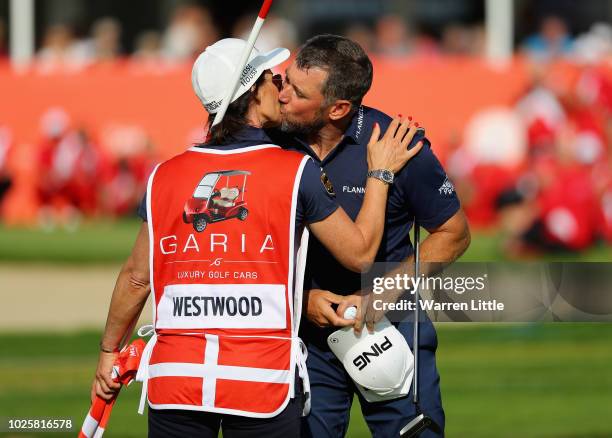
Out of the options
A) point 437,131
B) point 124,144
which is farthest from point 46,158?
point 437,131

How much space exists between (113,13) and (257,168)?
82.2 feet

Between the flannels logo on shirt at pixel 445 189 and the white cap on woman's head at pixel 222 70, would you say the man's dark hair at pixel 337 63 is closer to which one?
the white cap on woman's head at pixel 222 70

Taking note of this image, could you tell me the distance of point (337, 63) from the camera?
18.4 ft

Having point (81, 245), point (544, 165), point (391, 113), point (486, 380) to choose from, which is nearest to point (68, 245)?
point (81, 245)

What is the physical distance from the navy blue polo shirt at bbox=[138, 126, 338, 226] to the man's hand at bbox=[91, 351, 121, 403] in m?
0.69

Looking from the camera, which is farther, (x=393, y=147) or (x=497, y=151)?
(x=497, y=151)

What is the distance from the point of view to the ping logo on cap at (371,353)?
5.65 metres

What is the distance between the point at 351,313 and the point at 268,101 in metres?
0.96

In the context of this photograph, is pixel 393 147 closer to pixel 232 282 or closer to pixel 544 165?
pixel 232 282

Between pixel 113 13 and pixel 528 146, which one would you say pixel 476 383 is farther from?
pixel 113 13

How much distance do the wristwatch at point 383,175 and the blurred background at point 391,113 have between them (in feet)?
26.4

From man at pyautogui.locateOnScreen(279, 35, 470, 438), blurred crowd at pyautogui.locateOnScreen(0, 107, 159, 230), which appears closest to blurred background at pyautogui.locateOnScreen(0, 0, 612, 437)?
blurred crowd at pyautogui.locateOnScreen(0, 107, 159, 230)

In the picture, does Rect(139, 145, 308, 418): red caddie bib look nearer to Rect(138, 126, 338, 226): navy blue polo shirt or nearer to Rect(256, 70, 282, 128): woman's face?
Rect(138, 126, 338, 226): navy blue polo shirt

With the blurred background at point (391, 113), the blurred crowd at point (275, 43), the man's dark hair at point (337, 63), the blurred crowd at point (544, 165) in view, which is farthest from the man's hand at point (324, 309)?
the blurred crowd at point (275, 43)
